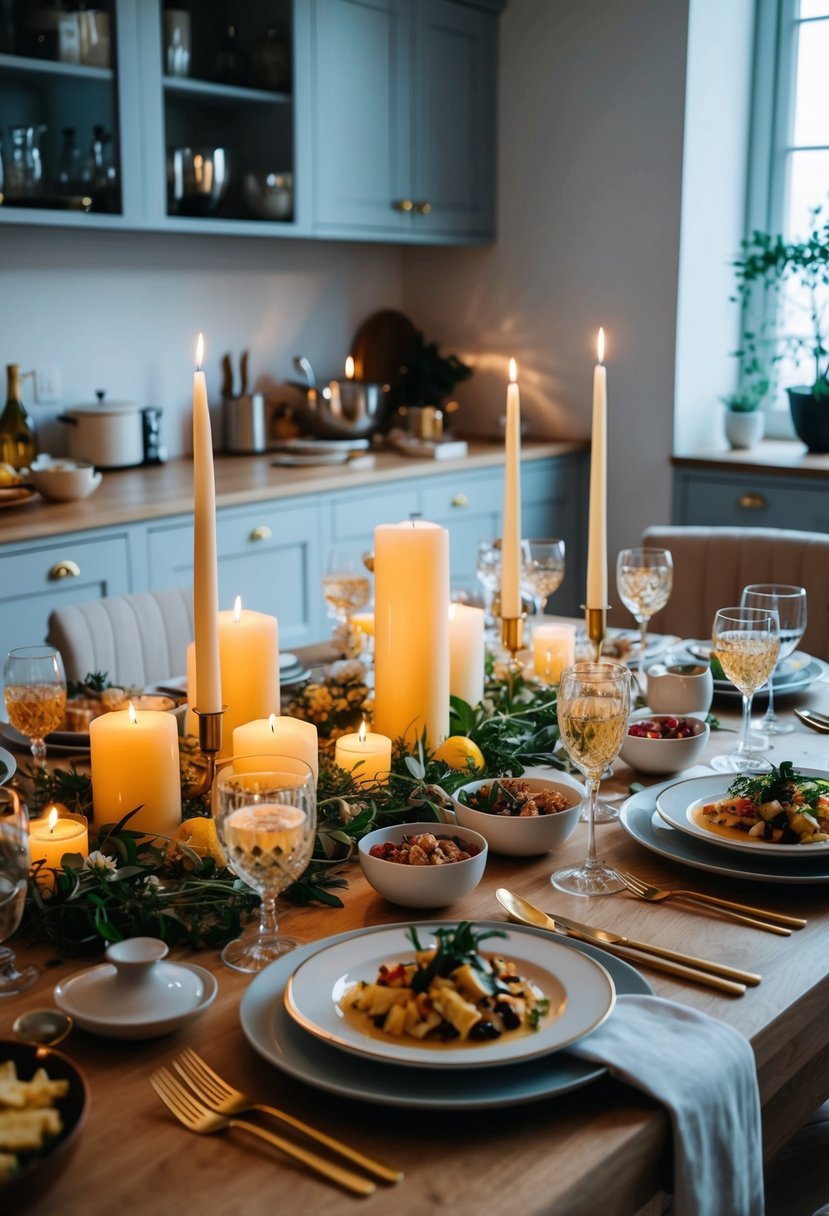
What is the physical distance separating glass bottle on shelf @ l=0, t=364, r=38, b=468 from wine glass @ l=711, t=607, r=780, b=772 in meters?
2.06

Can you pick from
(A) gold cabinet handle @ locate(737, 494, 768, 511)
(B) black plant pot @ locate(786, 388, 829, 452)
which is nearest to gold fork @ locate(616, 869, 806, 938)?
(A) gold cabinet handle @ locate(737, 494, 768, 511)

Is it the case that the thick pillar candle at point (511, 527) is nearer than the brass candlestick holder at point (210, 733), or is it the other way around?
the brass candlestick holder at point (210, 733)

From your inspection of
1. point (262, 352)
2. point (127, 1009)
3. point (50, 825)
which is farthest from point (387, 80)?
point (127, 1009)

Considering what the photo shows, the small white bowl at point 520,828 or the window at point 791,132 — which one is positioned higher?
the window at point 791,132

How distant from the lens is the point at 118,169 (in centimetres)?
294

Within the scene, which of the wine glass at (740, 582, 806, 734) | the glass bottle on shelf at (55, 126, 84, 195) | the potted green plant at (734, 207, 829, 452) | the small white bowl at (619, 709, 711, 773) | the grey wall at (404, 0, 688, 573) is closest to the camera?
the small white bowl at (619, 709, 711, 773)

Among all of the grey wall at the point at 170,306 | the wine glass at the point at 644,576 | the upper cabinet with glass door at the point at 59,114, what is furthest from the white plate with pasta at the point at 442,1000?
the grey wall at the point at 170,306

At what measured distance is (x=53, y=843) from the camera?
1.07m

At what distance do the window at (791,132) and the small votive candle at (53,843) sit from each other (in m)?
3.11

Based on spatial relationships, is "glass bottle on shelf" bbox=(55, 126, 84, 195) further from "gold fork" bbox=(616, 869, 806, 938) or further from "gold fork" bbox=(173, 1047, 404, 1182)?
"gold fork" bbox=(173, 1047, 404, 1182)

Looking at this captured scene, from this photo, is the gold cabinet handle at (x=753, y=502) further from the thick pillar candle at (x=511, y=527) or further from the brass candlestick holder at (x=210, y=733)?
the brass candlestick holder at (x=210, y=733)

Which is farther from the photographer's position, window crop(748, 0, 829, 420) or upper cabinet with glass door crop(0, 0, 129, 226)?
window crop(748, 0, 829, 420)

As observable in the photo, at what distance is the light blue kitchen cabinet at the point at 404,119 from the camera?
11.3ft

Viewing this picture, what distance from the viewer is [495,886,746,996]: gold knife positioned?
3.08 ft
